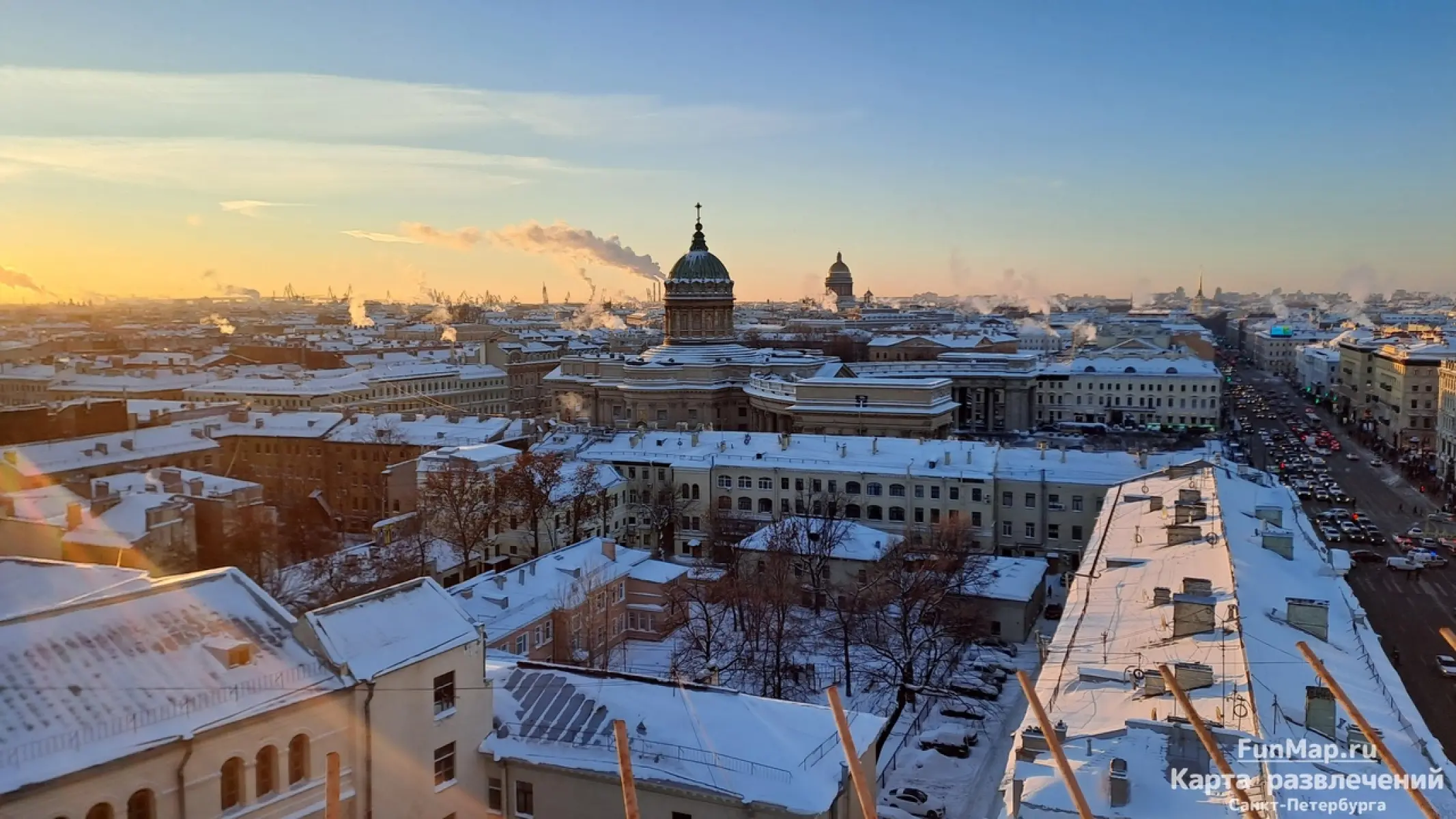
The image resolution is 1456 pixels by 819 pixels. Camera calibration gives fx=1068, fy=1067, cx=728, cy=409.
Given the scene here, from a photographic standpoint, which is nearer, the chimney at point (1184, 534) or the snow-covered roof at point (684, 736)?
the snow-covered roof at point (684, 736)

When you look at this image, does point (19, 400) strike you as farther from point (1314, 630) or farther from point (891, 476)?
point (1314, 630)

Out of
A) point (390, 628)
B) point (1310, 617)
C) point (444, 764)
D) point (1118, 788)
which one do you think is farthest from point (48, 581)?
point (1310, 617)

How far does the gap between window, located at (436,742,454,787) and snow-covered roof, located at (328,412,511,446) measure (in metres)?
37.3

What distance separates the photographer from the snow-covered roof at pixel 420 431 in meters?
53.0

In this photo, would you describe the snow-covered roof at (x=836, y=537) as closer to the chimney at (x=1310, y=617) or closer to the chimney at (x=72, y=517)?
the chimney at (x=1310, y=617)

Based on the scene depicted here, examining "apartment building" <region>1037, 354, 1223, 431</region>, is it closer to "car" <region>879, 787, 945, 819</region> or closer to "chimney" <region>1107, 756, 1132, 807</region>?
"car" <region>879, 787, 945, 819</region>

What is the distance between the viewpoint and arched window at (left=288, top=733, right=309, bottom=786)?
13609mm

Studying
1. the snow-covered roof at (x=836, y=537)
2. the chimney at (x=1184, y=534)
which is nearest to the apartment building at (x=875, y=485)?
the snow-covered roof at (x=836, y=537)

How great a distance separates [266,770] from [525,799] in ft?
13.6

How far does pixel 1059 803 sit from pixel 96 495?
3391 centimetres

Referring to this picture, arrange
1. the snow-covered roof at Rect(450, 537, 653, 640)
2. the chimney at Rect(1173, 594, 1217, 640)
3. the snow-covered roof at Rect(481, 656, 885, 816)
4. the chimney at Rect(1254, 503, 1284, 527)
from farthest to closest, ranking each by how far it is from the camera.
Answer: the snow-covered roof at Rect(450, 537, 653, 640) → the chimney at Rect(1254, 503, 1284, 527) → the chimney at Rect(1173, 594, 1217, 640) → the snow-covered roof at Rect(481, 656, 885, 816)

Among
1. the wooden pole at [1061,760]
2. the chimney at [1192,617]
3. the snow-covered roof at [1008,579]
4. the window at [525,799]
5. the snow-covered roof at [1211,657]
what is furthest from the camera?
the snow-covered roof at [1008,579]

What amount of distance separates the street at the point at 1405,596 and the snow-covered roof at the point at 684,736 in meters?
17.1

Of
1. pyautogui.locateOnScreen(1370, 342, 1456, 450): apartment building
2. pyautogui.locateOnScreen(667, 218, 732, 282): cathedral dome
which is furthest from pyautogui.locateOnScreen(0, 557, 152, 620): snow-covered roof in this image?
pyautogui.locateOnScreen(1370, 342, 1456, 450): apartment building
